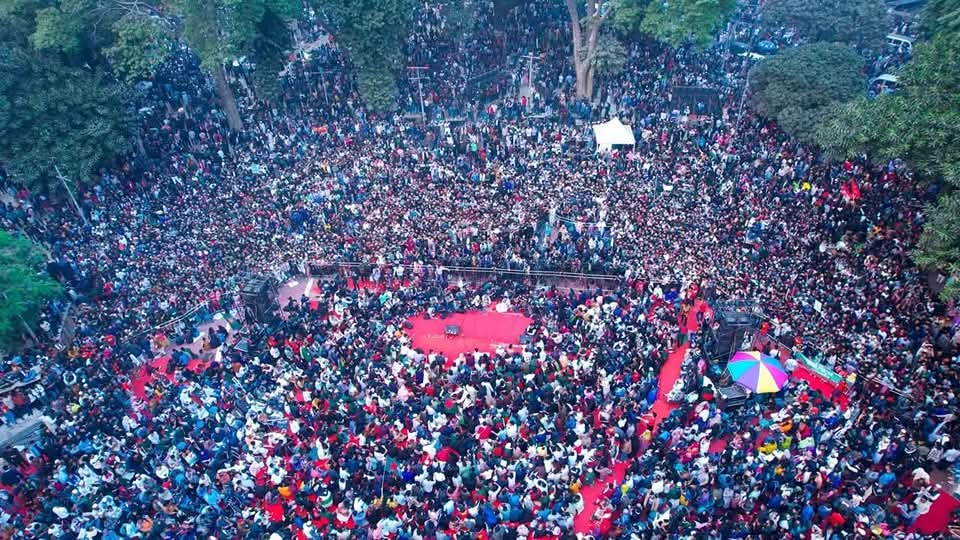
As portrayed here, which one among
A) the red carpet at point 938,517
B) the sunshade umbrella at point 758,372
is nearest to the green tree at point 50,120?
the sunshade umbrella at point 758,372

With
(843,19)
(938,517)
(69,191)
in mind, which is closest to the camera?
(938,517)

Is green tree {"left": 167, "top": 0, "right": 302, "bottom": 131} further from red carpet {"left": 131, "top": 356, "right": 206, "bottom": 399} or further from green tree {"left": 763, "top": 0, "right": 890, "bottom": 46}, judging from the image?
green tree {"left": 763, "top": 0, "right": 890, "bottom": 46}

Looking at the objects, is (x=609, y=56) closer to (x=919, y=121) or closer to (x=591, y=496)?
(x=919, y=121)

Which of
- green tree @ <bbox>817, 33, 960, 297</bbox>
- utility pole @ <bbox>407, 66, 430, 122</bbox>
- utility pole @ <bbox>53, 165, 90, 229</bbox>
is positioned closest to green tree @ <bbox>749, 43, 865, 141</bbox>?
green tree @ <bbox>817, 33, 960, 297</bbox>

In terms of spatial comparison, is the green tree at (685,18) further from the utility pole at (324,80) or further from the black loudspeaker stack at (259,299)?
the black loudspeaker stack at (259,299)

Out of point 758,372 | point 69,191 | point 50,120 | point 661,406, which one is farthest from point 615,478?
point 50,120

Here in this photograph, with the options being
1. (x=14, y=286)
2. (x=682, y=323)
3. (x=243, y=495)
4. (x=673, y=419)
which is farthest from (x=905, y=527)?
(x=14, y=286)

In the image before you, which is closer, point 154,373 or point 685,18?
point 154,373
